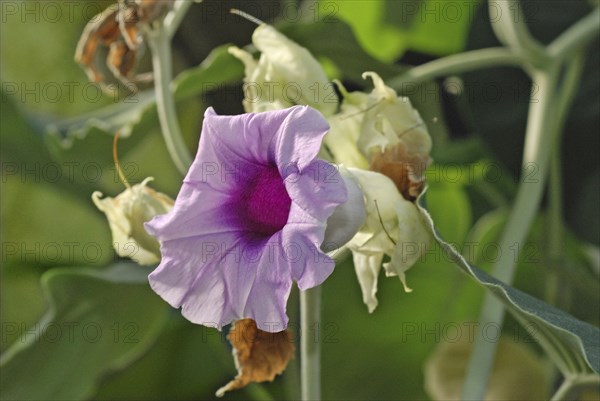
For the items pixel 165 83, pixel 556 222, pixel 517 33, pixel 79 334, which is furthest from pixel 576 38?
pixel 79 334

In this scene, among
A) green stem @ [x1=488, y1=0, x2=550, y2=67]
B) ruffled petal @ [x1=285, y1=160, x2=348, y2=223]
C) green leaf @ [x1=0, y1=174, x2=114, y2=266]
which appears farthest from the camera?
green leaf @ [x1=0, y1=174, x2=114, y2=266]

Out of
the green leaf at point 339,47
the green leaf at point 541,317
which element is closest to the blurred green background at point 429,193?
the green leaf at point 339,47

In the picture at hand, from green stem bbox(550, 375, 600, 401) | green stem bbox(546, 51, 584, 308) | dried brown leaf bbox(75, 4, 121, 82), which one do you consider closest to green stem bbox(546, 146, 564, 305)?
green stem bbox(546, 51, 584, 308)

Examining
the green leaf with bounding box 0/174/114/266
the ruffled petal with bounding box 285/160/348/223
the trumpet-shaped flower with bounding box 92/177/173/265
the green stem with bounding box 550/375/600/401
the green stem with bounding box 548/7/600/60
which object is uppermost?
the ruffled petal with bounding box 285/160/348/223

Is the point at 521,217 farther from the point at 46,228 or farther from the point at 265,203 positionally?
the point at 46,228

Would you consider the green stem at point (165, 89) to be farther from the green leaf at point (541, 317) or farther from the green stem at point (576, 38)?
the green stem at point (576, 38)

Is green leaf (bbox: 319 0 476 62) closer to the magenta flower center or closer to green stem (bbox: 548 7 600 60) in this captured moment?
green stem (bbox: 548 7 600 60)

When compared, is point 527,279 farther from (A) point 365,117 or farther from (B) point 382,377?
(A) point 365,117
